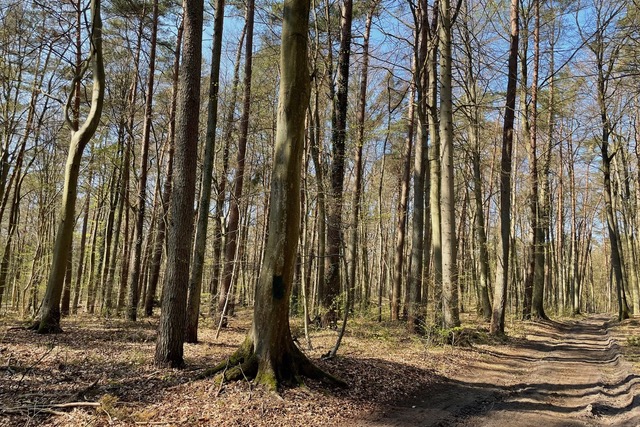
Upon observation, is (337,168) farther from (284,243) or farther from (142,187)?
(142,187)

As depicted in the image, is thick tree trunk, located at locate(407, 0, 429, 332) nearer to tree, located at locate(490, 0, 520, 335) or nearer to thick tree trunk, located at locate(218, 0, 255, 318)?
tree, located at locate(490, 0, 520, 335)

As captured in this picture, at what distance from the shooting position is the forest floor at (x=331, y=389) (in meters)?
4.78

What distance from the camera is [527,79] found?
18656 mm

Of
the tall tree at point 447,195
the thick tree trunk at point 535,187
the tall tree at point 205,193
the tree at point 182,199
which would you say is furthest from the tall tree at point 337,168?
the thick tree trunk at point 535,187

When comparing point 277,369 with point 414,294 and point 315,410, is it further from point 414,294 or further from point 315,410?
point 414,294

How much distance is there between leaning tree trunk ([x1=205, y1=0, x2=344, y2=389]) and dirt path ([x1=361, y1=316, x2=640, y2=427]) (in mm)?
1462

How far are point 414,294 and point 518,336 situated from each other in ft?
15.8

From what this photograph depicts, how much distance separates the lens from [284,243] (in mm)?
5977

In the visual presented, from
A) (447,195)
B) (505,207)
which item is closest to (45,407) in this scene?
(447,195)

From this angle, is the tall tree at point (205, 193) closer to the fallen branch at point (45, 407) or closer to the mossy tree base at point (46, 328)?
the mossy tree base at point (46, 328)

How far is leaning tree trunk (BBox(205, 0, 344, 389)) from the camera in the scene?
226 inches

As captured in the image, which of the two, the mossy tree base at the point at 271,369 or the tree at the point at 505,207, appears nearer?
the mossy tree base at the point at 271,369

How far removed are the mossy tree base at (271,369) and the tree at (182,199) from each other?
1.56 metres

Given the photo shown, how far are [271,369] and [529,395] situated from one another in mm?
4126
